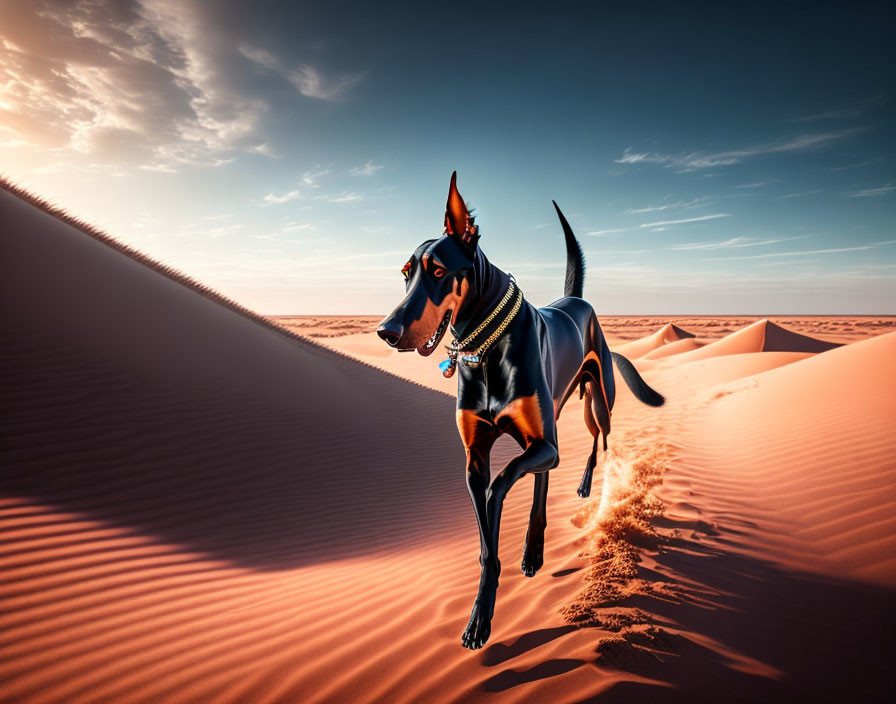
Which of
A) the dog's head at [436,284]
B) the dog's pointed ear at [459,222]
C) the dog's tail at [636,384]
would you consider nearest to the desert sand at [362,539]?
the dog's tail at [636,384]

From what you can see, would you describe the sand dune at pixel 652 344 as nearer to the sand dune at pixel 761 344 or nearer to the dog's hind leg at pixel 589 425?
the sand dune at pixel 761 344

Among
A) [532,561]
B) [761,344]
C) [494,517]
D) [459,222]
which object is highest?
[459,222]

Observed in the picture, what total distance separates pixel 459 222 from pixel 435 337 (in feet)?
1.67

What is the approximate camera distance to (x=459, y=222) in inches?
76.5

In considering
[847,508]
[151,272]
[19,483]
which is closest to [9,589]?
[19,483]

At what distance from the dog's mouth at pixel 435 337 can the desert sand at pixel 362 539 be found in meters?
1.62

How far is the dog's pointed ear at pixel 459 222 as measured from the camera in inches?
74.9

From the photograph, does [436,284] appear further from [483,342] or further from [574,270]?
[574,270]

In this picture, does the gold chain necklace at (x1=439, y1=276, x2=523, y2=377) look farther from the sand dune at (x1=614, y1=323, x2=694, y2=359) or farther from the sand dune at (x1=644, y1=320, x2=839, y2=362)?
the sand dune at (x1=614, y1=323, x2=694, y2=359)

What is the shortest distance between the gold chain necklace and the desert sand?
60.4 inches

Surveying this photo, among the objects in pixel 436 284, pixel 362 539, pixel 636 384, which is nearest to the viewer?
pixel 436 284

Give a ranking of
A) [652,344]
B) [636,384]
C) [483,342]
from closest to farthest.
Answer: [483,342], [636,384], [652,344]

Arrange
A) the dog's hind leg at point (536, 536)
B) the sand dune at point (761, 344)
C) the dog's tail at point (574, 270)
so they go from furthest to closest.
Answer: the sand dune at point (761, 344)
the dog's tail at point (574, 270)
the dog's hind leg at point (536, 536)

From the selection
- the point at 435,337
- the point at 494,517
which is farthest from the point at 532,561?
the point at 435,337
